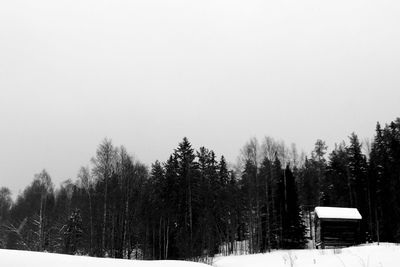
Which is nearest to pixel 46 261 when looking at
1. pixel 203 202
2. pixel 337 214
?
pixel 337 214

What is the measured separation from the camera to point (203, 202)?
48.6m

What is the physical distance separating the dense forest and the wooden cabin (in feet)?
14.6

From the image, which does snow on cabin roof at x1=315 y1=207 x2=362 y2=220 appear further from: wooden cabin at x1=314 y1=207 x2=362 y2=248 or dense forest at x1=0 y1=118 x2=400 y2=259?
dense forest at x1=0 y1=118 x2=400 y2=259

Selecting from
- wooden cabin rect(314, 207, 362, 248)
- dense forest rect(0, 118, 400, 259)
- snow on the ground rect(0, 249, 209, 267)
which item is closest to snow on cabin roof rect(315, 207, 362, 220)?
wooden cabin rect(314, 207, 362, 248)

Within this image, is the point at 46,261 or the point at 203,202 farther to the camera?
the point at 203,202

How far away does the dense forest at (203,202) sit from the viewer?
1698 inches

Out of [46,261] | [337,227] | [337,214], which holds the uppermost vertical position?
[337,214]

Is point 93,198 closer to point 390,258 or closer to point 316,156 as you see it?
point 390,258

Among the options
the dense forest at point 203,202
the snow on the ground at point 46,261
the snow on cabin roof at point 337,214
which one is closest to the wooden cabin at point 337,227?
the snow on cabin roof at point 337,214

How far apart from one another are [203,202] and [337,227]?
14881 millimetres

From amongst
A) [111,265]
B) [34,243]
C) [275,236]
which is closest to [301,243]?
[275,236]

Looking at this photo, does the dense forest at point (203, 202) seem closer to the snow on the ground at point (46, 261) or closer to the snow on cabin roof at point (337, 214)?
the snow on cabin roof at point (337, 214)

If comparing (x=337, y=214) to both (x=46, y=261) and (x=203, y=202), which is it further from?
(x=46, y=261)

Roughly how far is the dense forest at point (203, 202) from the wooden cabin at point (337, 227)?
4.46m
